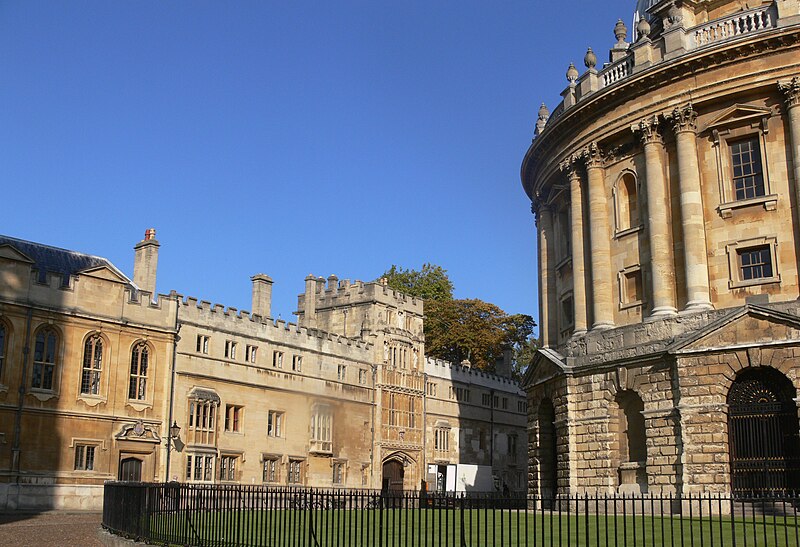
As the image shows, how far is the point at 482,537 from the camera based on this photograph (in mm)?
17594

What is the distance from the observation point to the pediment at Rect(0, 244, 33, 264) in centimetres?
3681

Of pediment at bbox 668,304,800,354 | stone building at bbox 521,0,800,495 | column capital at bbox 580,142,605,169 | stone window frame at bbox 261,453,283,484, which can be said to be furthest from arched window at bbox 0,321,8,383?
pediment at bbox 668,304,800,354

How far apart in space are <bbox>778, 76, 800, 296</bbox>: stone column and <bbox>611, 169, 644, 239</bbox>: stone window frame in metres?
5.49

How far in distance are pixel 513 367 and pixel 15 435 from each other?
166ft

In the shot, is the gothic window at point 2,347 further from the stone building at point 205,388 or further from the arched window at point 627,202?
the arched window at point 627,202

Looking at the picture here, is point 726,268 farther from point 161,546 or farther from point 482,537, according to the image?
point 161,546

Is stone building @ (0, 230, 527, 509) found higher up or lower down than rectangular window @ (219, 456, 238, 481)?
higher up

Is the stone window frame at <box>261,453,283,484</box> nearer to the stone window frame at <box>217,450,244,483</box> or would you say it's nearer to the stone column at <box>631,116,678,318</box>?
the stone window frame at <box>217,450,244,483</box>

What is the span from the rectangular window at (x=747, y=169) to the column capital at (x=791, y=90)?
5.71 ft

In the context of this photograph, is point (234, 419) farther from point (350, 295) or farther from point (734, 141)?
point (734, 141)

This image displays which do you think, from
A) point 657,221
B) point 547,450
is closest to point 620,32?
point 657,221

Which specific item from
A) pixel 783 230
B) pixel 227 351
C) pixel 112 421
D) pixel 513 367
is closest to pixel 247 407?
pixel 227 351

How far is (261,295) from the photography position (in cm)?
5034

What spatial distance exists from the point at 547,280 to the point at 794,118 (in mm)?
13256
